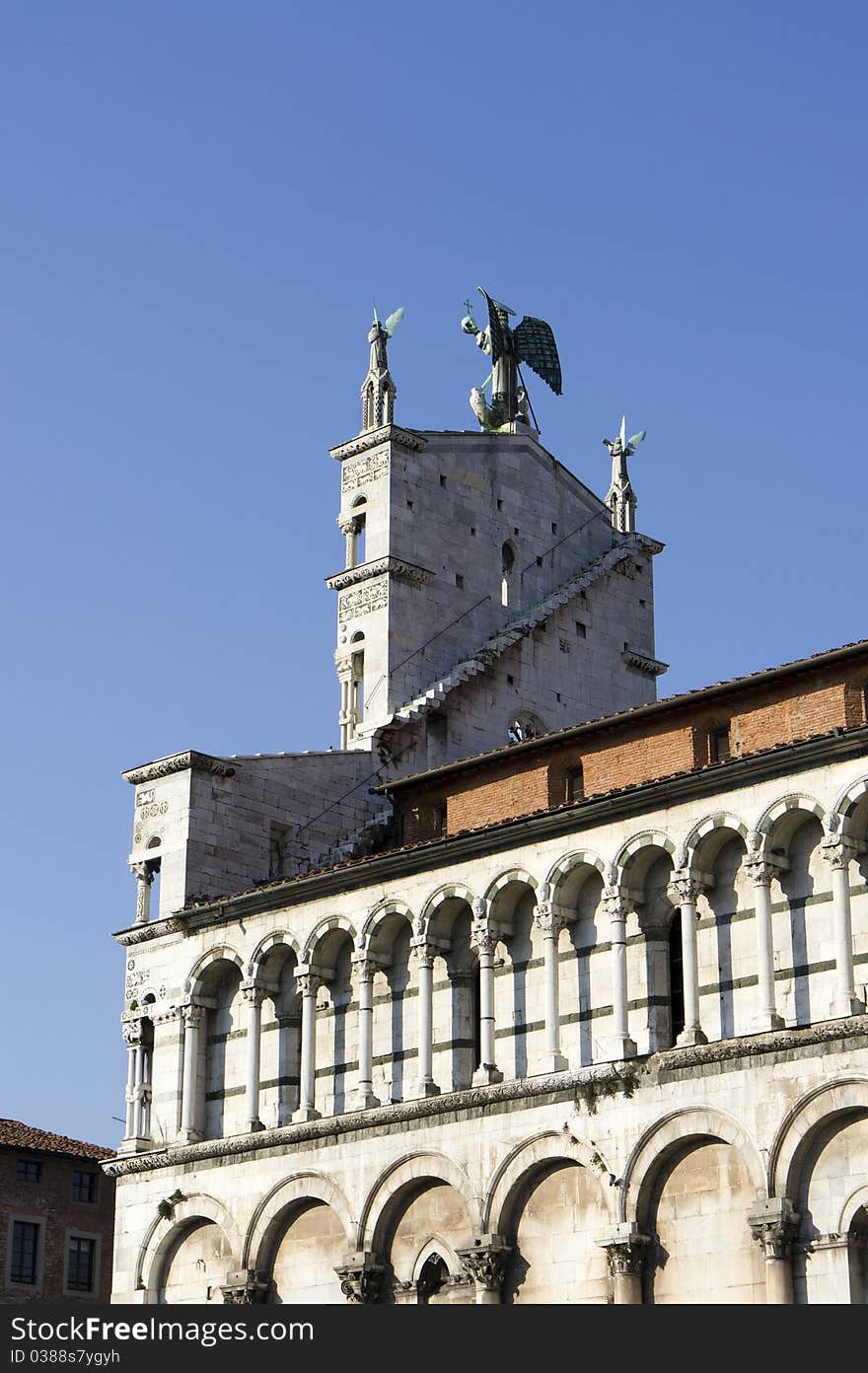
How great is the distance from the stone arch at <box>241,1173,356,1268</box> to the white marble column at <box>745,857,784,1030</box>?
330 inches

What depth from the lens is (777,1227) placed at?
32812 millimetres

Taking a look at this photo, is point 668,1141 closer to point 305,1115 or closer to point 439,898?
point 439,898

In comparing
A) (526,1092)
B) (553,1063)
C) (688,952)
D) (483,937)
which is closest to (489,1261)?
(526,1092)

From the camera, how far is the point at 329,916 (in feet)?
133

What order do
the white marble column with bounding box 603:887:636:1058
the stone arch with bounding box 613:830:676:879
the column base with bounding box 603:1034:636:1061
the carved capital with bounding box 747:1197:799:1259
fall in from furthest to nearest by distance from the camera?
1. the stone arch with bounding box 613:830:676:879
2. the white marble column with bounding box 603:887:636:1058
3. the column base with bounding box 603:1034:636:1061
4. the carved capital with bounding box 747:1197:799:1259

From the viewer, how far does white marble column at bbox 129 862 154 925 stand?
144ft

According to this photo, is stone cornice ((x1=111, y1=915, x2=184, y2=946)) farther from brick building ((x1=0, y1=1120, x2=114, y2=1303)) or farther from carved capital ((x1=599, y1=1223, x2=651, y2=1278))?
brick building ((x1=0, y1=1120, x2=114, y2=1303))

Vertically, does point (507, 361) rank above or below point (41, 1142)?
above

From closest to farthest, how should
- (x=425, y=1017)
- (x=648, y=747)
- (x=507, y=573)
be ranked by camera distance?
(x=425, y=1017) < (x=648, y=747) < (x=507, y=573)

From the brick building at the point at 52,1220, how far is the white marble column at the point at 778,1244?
2667 centimetres

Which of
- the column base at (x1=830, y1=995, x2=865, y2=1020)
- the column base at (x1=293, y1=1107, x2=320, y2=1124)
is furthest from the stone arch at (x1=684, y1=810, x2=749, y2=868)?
the column base at (x1=293, y1=1107, x2=320, y2=1124)

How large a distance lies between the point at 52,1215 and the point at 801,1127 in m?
29.1

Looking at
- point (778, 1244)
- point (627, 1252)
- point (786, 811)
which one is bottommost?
point (778, 1244)

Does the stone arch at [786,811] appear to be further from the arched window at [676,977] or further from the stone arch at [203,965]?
the stone arch at [203,965]
